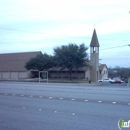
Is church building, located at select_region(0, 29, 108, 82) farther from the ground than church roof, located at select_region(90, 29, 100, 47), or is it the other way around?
church roof, located at select_region(90, 29, 100, 47)

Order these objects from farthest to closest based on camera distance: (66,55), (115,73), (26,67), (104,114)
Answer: (115,73) → (26,67) → (66,55) → (104,114)

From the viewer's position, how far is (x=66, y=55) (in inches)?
2606

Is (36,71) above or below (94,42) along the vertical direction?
below

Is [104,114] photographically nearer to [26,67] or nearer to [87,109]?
[87,109]

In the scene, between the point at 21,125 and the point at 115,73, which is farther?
the point at 115,73

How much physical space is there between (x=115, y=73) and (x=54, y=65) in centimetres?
5046

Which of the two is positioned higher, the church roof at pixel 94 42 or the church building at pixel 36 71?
the church roof at pixel 94 42

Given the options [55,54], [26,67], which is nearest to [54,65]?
[55,54]

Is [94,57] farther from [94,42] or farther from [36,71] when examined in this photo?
[36,71]

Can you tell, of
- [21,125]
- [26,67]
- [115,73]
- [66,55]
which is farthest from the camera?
[115,73]

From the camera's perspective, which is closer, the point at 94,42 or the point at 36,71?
the point at 94,42

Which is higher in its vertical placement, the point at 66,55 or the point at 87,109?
the point at 66,55

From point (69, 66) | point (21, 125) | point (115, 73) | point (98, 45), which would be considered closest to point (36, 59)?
point (69, 66)

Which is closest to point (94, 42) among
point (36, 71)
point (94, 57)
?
point (94, 57)
